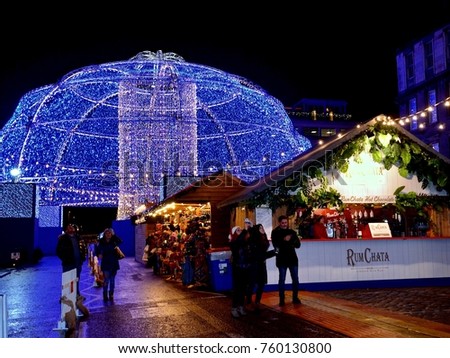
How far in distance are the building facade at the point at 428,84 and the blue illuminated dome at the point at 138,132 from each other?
30.0 ft

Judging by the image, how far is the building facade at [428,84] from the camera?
3781 cm

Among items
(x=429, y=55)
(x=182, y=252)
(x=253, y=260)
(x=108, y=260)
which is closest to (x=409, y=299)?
(x=253, y=260)

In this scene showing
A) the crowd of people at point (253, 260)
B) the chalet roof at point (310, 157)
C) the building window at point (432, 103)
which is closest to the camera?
the crowd of people at point (253, 260)

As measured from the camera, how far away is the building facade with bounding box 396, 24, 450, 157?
3781 centimetres

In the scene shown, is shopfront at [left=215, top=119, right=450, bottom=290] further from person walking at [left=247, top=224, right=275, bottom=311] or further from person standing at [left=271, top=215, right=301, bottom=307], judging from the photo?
person walking at [left=247, top=224, right=275, bottom=311]

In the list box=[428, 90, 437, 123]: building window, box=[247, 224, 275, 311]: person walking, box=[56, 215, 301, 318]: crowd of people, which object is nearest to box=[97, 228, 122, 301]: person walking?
box=[56, 215, 301, 318]: crowd of people

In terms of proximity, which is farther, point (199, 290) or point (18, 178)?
point (18, 178)

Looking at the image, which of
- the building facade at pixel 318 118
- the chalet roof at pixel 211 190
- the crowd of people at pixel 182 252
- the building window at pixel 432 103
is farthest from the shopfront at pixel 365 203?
the building facade at pixel 318 118

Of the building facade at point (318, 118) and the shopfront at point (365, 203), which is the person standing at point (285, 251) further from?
the building facade at point (318, 118)

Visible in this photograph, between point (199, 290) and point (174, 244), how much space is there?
458 cm

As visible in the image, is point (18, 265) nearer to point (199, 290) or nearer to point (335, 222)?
point (199, 290)

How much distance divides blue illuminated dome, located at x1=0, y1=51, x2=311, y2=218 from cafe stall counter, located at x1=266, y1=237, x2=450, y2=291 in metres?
10.7
